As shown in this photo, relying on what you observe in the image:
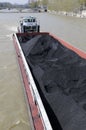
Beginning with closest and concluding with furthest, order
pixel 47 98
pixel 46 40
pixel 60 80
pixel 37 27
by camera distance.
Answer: pixel 47 98, pixel 60 80, pixel 46 40, pixel 37 27

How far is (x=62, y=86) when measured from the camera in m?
5.79

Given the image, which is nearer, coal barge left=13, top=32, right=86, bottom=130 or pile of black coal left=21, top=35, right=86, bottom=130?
coal barge left=13, top=32, right=86, bottom=130

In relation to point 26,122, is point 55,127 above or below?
above

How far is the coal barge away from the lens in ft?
Answer: 13.1

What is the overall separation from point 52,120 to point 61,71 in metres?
2.31

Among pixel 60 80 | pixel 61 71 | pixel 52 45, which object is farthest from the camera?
pixel 52 45

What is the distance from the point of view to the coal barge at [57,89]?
13.1 feet

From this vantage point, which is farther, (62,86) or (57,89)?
(62,86)

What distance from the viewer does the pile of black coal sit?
416 centimetres

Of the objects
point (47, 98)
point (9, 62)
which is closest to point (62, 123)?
point (47, 98)

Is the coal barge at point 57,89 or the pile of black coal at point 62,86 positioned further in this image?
the pile of black coal at point 62,86

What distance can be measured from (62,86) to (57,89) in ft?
1.25

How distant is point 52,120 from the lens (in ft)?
14.5

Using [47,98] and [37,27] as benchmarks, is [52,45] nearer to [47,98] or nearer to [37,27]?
[47,98]
